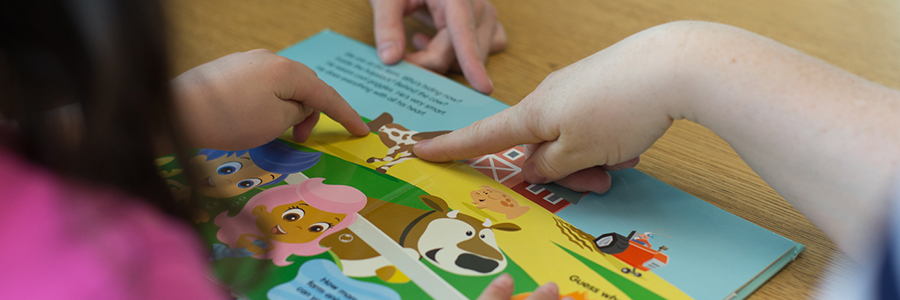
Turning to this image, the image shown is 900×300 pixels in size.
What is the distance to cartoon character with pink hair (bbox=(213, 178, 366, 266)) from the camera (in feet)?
1.47

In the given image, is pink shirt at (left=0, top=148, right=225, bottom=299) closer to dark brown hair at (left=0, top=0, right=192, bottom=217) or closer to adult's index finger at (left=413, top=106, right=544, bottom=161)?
dark brown hair at (left=0, top=0, right=192, bottom=217)

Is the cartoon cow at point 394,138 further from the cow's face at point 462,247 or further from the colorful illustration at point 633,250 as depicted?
the colorful illustration at point 633,250

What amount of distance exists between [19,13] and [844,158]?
0.50 meters

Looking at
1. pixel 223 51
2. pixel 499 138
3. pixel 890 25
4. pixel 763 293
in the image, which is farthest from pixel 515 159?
pixel 890 25

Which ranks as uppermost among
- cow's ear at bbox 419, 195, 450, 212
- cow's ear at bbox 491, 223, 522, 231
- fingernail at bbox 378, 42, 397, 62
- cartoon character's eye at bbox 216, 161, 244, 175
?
fingernail at bbox 378, 42, 397, 62

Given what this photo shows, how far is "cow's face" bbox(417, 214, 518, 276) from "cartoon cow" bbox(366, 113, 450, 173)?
0.34 ft

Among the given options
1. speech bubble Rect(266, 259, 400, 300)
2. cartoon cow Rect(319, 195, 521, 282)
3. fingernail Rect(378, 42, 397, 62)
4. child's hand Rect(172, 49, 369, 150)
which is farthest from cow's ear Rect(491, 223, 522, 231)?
fingernail Rect(378, 42, 397, 62)

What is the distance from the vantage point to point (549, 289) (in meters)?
0.41

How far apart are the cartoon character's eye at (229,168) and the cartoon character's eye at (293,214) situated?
90 mm

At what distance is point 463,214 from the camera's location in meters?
0.49

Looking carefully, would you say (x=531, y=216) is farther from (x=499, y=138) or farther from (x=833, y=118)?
(x=833, y=118)

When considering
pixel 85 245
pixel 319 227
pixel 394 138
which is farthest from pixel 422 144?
pixel 85 245

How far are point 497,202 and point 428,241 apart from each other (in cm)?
8

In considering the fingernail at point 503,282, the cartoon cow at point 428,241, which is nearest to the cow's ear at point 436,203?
the cartoon cow at point 428,241
